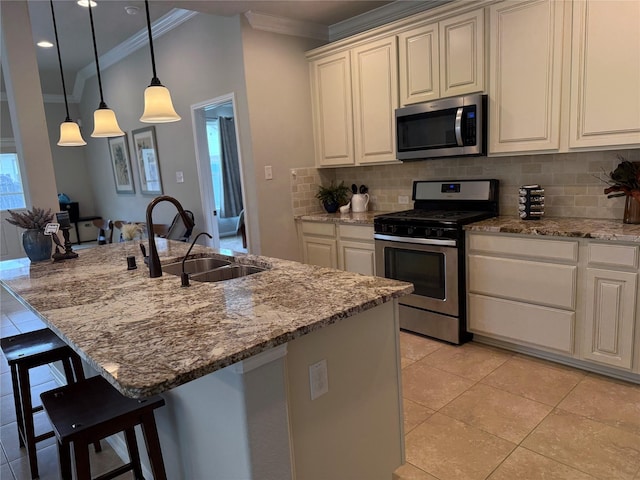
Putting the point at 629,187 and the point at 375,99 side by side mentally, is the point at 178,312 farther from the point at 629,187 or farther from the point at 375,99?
the point at 375,99

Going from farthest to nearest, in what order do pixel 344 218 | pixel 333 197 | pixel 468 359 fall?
pixel 333 197 → pixel 344 218 → pixel 468 359

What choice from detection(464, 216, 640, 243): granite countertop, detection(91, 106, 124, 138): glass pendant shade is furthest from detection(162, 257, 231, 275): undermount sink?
detection(464, 216, 640, 243): granite countertop

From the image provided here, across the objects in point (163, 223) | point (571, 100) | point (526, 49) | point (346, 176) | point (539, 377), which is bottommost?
point (539, 377)

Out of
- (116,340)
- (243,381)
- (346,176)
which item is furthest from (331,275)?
(346,176)

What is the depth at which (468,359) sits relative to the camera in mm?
2984

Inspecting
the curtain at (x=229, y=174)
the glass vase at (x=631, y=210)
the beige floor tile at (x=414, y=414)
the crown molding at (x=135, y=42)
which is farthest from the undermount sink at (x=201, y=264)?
the curtain at (x=229, y=174)

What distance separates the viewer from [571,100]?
8.79 feet

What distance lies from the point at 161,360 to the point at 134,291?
32.8 inches

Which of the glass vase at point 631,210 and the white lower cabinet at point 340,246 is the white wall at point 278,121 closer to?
the white lower cabinet at point 340,246

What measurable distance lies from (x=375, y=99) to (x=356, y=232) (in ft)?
3.72

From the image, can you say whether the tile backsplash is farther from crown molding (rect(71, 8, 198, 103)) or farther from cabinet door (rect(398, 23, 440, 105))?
crown molding (rect(71, 8, 198, 103))

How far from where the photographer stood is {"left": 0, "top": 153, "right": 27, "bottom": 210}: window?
7.27 meters

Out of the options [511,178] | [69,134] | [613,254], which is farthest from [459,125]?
[69,134]

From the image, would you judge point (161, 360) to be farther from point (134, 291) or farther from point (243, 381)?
point (134, 291)
